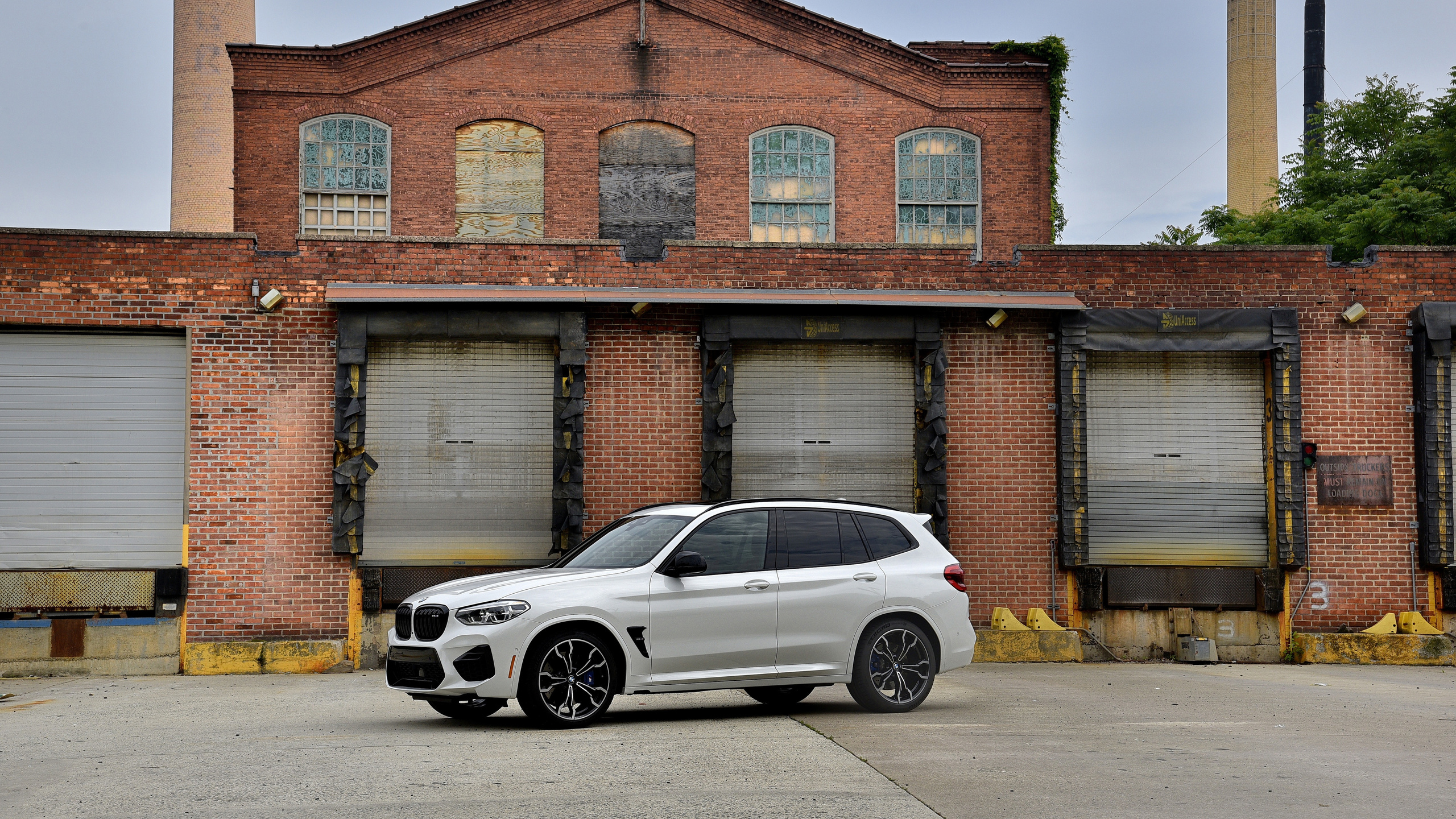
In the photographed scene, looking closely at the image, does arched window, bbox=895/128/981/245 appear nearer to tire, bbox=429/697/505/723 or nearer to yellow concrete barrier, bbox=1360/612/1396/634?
yellow concrete barrier, bbox=1360/612/1396/634

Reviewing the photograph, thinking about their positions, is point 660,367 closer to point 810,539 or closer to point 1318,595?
point 810,539

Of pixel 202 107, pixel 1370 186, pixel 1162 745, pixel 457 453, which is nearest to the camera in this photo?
pixel 1162 745

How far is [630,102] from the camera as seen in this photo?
24875mm

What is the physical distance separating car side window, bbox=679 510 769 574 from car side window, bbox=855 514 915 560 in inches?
34.2

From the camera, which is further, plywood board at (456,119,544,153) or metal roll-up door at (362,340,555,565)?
plywood board at (456,119,544,153)

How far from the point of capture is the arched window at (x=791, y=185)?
984 inches

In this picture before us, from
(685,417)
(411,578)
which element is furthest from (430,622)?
(685,417)

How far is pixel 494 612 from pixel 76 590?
8593mm

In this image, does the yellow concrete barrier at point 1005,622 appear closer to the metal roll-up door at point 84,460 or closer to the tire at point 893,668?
the tire at point 893,668

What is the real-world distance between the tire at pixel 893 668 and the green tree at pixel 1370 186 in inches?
757

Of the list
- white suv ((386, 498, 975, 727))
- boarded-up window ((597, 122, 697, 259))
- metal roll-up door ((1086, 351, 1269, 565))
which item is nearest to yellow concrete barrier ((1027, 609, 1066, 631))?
metal roll-up door ((1086, 351, 1269, 565))

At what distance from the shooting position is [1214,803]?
23.0ft

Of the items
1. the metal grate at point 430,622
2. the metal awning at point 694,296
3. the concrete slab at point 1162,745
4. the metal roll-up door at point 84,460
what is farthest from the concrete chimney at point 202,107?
the metal grate at point 430,622

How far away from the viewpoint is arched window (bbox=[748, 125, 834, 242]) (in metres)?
25.0
